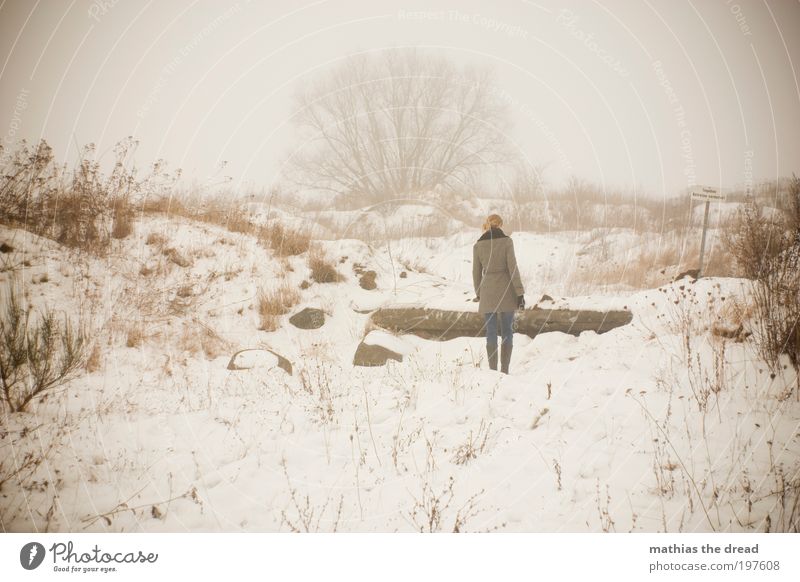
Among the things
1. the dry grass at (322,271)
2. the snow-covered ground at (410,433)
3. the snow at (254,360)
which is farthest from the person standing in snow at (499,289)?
the dry grass at (322,271)

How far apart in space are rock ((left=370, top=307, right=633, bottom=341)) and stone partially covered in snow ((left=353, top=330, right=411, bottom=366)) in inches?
33.2

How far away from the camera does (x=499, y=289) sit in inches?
203

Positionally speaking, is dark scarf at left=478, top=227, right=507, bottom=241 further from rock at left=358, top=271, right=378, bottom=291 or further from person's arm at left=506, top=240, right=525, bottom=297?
rock at left=358, top=271, right=378, bottom=291

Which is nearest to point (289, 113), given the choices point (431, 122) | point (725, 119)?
point (431, 122)

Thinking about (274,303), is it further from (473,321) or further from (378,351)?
(473,321)

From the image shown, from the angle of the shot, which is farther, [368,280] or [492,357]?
[368,280]

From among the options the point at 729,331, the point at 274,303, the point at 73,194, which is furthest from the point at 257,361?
the point at 729,331

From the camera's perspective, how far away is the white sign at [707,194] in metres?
6.21

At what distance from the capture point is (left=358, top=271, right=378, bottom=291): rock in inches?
347

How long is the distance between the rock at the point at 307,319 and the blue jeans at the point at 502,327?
3.94 m

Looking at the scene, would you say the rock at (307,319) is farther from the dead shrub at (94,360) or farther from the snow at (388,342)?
the dead shrub at (94,360)

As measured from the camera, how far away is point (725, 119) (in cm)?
638

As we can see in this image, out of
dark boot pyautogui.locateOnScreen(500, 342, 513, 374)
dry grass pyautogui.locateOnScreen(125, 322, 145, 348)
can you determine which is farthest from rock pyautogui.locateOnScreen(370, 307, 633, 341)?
dry grass pyautogui.locateOnScreen(125, 322, 145, 348)

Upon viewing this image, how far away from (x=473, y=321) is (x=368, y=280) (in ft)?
10.3
